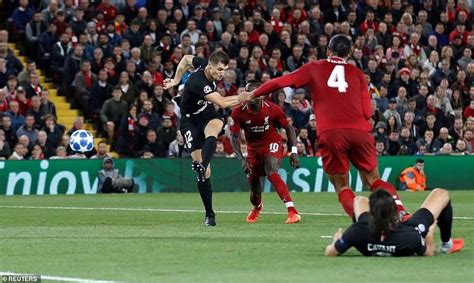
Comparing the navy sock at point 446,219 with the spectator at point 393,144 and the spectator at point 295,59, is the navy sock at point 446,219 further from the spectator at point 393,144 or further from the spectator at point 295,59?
the spectator at point 295,59

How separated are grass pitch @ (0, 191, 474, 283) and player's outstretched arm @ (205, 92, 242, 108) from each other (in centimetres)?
156

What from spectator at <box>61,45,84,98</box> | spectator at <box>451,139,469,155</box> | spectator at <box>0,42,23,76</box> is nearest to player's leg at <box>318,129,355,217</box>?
spectator at <box>0,42,23,76</box>

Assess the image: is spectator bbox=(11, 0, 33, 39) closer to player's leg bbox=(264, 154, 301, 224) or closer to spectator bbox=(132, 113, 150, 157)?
spectator bbox=(132, 113, 150, 157)

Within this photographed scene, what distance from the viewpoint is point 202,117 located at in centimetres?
1788

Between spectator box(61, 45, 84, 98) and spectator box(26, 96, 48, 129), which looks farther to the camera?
spectator box(61, 45, 84, 98)

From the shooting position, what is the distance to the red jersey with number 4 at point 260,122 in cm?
1897

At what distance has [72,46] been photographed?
30188 millimetres

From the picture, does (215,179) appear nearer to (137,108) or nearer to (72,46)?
(137,108)

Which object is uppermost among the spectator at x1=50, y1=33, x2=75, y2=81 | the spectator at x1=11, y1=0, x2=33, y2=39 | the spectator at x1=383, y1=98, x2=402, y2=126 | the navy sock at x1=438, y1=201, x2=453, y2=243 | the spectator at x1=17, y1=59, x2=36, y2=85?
the spectator at x1=11, y1=0, x2=33, y2=39

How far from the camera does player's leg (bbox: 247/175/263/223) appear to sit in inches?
733

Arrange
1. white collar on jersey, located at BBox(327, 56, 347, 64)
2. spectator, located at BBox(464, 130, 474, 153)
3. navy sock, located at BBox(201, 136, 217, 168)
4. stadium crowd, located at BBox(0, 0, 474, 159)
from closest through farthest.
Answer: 1. white collar on jersey, located at BBox(327, 56, 347, 64)
2. navy sock, located at BBox(201, 136, 217, 168)
3. stadium crowd, located at BBox(0, 0, 474, 159)
4. spectator, located at BBox(464, 130, 474, 153)

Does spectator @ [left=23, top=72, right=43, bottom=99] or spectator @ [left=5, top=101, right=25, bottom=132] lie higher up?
spectator @ [left=23, top=72, right=43, bottom=99]

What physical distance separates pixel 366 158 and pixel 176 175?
1591 cm

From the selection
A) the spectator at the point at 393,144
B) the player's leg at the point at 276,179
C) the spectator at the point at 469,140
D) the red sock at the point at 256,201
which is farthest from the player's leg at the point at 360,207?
the spectator at the point at 469,140
